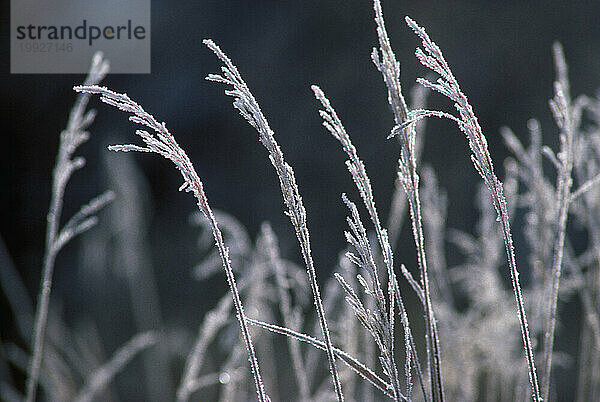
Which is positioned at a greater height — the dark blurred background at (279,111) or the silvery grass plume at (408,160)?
the dark blurred background at (279,111)

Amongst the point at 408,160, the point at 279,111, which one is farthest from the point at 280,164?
the point at 279,111

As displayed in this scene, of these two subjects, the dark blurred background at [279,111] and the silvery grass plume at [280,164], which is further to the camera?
the dark blurred background at [279,111]

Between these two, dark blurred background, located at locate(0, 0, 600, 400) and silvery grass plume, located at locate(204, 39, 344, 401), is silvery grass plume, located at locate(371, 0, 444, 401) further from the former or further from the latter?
dark blurred background, located at locate(0, 0, 600, 400)

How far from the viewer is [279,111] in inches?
109

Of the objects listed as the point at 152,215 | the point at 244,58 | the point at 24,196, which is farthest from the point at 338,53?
the point at 24,196

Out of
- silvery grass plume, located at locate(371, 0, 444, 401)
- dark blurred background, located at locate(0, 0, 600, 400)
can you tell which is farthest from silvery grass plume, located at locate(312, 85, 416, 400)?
dark blurred background, located at locate(0, 0, 600, 400)

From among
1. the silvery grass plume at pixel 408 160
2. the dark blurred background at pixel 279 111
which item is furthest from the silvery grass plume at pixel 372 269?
the dark blurred background at pixel 279 111

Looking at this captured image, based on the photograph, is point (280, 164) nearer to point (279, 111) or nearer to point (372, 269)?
point (372, 269)

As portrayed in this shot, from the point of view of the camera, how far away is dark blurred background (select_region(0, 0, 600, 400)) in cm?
267

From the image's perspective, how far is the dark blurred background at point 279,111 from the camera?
2.67m

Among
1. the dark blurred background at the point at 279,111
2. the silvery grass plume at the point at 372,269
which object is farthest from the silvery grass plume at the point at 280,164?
the dark blurred background at the point at 279,111

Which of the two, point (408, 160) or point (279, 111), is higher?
point (279, 111)

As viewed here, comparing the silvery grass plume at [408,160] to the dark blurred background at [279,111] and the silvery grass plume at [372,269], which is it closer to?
the silvery grass plume at [372,269]

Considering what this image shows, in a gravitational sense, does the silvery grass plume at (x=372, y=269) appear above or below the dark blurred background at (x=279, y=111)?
below
